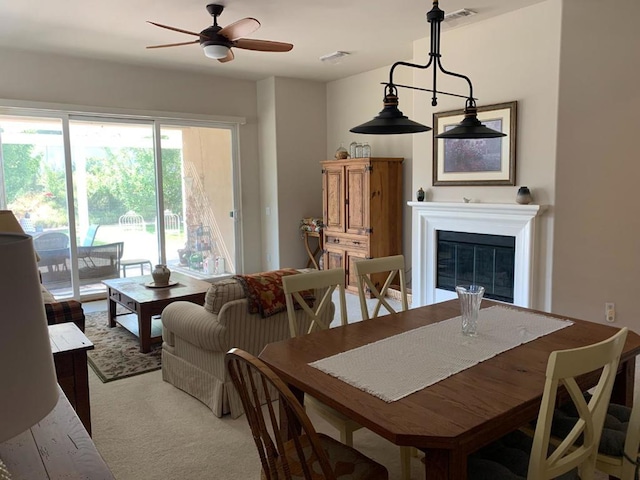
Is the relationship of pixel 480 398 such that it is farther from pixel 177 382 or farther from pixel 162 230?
pixel 162 230

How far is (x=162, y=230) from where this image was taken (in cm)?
645

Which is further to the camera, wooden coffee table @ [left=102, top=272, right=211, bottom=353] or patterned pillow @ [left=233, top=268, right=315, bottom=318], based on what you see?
wooden coffee table @ [left=102, top=272, right=211, bottom=353]

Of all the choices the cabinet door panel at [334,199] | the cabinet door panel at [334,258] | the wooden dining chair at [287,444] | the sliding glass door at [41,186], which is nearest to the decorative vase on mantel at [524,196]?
the cabinet door panel at [334,199]

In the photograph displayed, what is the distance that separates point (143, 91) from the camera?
611cm

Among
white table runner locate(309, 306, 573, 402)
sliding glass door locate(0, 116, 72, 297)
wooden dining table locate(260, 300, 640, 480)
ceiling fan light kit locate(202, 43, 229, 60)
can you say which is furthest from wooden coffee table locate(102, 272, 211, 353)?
white table runner locate(309, 306, 573, 402)

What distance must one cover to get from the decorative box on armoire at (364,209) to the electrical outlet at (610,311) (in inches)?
95.1

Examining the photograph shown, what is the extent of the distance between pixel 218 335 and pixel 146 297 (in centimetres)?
154

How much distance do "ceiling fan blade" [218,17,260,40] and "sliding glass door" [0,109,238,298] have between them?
113 inches

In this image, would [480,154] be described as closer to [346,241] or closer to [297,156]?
[346,241]

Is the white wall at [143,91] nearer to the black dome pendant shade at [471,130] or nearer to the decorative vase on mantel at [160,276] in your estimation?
the decorative vase on mantel at [160,276]

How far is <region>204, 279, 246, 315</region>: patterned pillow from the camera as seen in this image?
2.85m

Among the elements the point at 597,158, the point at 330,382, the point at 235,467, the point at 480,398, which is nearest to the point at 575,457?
the point at 480,398

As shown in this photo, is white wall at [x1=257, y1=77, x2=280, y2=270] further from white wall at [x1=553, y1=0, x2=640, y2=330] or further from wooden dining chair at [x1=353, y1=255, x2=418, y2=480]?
wooden dining chair at [x1=353, y1=255, x2=418, y2=480]

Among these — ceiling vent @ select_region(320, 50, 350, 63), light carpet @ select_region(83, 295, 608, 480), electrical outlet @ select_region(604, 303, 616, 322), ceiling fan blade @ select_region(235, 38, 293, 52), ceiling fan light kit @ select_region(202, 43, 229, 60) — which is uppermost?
ceiling vent @ select_region(320, 50, 350, 63)
